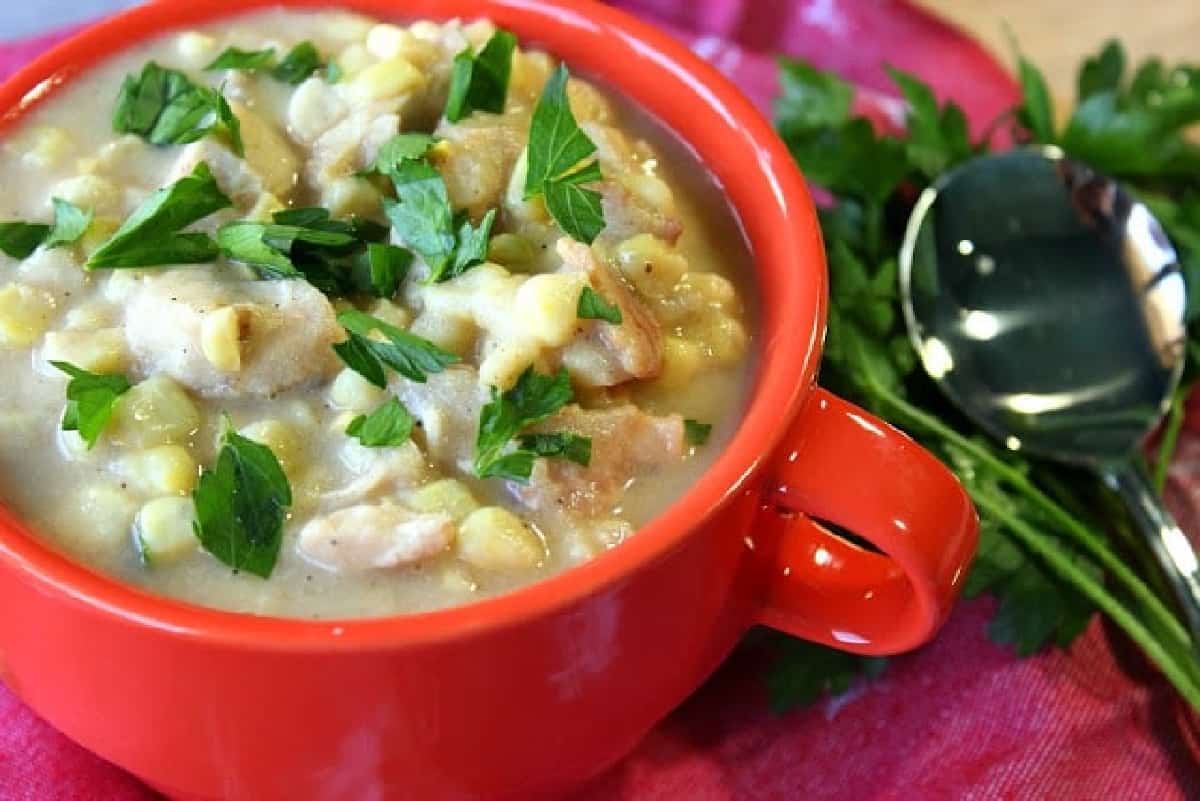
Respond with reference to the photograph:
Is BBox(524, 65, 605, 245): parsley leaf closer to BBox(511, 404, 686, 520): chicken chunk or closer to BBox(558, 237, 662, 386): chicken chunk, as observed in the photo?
BBox(558, 237, 662, 386): chicken chunk

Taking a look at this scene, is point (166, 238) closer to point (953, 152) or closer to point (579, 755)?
point (579, 755)

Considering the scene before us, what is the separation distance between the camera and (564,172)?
4.43 feet

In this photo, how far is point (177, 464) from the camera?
3.81 feet

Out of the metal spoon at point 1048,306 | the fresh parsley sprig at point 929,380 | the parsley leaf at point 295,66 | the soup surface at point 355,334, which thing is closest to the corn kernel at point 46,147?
the soup surface at point 355,334

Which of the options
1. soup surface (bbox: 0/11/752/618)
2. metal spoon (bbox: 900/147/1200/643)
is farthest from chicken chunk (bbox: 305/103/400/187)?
metal spoon (bbox: 900/147/1200/643)

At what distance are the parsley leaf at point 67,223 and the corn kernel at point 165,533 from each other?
1.09ft

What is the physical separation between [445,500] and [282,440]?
0.16m

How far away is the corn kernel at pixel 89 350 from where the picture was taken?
1222 millimetres

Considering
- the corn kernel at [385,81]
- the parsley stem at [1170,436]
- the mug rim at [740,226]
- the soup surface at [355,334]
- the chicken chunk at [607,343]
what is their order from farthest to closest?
1. the parsley stem at [1170,436]
2. the corn kernel at [385,81]
3. the chicken chunk at [607,343]
4. the soup surface at [355,334]
5. the mug rim at [740,226]

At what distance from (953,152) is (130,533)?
1.35 metres

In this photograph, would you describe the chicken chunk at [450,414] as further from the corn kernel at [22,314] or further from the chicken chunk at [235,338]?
the corn kernel at [22,314]

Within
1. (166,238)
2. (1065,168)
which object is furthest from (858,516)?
(1065,168)

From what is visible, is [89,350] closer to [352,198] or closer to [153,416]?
[153,416]

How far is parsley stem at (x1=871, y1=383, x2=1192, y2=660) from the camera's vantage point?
162cm
